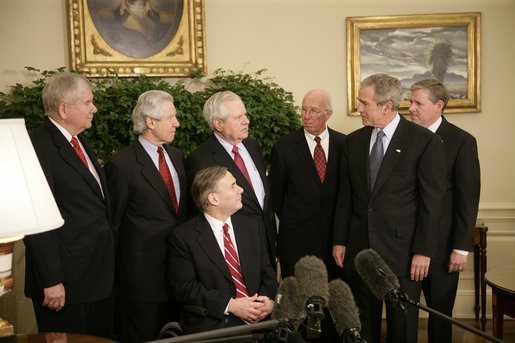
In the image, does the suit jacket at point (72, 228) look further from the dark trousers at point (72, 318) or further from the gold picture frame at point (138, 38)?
the gold picture frame at point (138, 38)

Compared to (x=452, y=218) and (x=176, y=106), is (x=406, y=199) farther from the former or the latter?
(x=176, y=106)

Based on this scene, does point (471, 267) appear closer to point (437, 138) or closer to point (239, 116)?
point (437, 138)

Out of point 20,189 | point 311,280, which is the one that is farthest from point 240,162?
point 20,189

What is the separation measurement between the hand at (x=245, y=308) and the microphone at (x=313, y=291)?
105 cm

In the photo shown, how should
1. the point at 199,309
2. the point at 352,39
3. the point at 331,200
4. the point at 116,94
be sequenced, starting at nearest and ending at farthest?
the point at 199,309, the point at 331,200, the point at 116,94, the point at 352,39

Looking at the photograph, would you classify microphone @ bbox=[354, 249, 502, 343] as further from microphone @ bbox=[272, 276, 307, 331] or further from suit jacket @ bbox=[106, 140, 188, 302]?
suit jacket @ bbox=[106, 140, 188, 302]

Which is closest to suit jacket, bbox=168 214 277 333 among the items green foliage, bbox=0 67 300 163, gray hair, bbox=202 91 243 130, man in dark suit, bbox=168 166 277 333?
man in dark suit, bbox=168 166 277 333

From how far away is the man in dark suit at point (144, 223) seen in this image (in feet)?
11.9

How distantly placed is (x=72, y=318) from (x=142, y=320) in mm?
494

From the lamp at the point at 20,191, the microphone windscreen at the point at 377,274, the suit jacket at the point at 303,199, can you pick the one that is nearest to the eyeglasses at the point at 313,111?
the suit jacket at the point at 303,199

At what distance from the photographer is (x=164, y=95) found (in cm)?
380

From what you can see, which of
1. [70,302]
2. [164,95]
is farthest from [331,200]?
[70,302]

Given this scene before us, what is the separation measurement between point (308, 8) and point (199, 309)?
368cm

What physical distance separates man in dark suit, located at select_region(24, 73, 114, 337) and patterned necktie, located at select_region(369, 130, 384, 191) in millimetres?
1447
